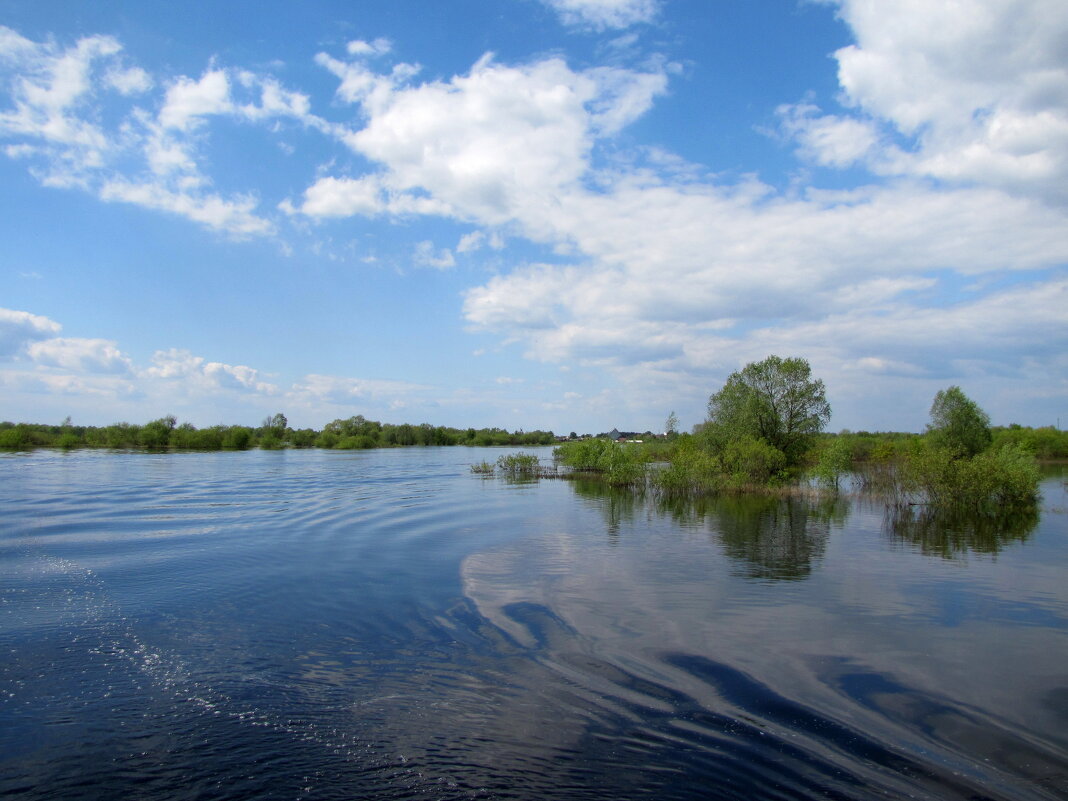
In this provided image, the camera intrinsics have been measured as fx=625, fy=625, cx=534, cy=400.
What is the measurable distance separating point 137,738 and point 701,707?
22.8ft

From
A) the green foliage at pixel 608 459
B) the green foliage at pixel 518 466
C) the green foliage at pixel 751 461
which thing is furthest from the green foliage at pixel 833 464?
the green foliage at pixel 518 466

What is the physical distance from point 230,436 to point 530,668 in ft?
365

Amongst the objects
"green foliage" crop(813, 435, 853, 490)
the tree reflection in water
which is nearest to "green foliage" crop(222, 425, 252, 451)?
"green foliage" crop(813, 435, 853, 490)

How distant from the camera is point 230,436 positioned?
10800 centimetres

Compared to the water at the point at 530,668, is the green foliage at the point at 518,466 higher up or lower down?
higher up

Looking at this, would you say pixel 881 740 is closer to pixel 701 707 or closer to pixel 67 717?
pixel 701 707

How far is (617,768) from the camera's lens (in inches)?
265

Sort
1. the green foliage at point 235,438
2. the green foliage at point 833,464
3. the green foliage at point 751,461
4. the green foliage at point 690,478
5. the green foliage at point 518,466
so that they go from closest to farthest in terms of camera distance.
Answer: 1. the green foliage at point 833,464
2. the green foliage at point 690,478
3. the green foliage at point 751,461
4. the green foliage at point 518,466
5. the green foliage at point 235,438

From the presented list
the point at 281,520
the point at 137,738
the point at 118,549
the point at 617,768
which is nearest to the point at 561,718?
the point at 617,768

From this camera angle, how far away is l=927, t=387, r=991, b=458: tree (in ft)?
188

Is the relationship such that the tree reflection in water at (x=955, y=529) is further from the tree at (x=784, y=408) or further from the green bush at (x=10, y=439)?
the green bush at (x=10, y=439)

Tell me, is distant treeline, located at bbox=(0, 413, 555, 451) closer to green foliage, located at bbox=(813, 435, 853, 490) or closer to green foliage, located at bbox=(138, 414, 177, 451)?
green foliage, located at bbox=(138, 414, 177, 451)

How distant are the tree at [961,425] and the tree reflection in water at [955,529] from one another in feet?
103

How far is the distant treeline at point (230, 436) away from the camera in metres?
97.2
